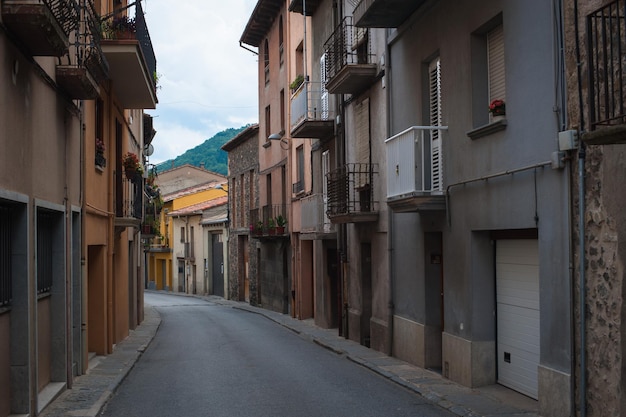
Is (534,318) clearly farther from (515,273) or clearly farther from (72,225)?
(72,225)

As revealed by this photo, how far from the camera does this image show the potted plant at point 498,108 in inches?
405

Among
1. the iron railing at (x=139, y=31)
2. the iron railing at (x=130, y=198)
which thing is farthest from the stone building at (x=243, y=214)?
the iron railing at (x=139, y=31)

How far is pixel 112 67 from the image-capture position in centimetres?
1502

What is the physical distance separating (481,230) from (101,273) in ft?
26.4

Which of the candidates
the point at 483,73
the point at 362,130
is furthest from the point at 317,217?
the point at 483,73

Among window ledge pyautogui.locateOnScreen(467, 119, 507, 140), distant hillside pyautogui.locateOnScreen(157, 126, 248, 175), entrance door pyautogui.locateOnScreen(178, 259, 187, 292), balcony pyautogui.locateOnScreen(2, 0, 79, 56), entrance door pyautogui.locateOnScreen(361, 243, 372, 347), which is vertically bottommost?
entrance door pyautogui.locateOnScreen(178, 259, 187, 292)

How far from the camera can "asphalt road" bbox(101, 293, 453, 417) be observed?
10156 millimetres

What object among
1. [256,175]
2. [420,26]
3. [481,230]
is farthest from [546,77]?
[256,175]

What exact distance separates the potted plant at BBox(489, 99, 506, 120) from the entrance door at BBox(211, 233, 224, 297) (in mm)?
35922

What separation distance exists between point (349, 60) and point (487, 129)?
858 cm

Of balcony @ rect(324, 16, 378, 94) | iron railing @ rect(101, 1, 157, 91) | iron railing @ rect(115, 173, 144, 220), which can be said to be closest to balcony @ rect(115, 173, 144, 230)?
iron railing @ rect(115, 173, 144, 220)

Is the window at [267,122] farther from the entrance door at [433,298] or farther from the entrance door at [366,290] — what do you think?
the entrance door at [433,298]

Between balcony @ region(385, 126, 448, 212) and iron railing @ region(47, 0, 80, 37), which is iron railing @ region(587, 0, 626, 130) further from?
iron railing @ region(47, 0, 80, 37)

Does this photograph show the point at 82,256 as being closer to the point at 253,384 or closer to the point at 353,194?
the point at 253,384
